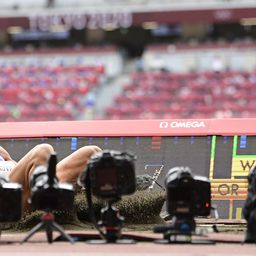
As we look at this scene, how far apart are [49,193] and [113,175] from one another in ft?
1.23

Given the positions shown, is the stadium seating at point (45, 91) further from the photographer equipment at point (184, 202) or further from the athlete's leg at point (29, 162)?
the photographer equipment at point (184, 202)

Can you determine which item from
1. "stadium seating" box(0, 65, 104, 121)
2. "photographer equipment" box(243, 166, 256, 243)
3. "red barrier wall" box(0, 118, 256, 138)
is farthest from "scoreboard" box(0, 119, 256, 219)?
"stadium seating" box(0, 65, 104, 121)

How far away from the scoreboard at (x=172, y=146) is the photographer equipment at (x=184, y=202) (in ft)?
6.41

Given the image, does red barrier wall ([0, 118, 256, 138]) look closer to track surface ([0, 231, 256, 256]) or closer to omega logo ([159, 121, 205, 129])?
omega logo ([159, 121, 205, 129])

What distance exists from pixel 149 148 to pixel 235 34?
28.6 m

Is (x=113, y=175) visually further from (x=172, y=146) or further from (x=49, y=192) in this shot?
(x=172, y=146)

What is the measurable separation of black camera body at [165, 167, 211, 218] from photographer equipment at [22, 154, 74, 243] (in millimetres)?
579

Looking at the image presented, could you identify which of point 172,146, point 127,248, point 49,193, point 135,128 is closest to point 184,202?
point 127,248

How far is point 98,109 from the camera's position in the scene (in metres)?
29.4

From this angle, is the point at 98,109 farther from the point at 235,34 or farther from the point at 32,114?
the point at 235,34

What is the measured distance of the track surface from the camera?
4.59 meters

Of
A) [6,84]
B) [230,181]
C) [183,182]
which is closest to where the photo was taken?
[183,182]

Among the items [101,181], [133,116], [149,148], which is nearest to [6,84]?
[133,116]

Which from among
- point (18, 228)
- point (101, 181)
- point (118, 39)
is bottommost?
point (18, 228)
